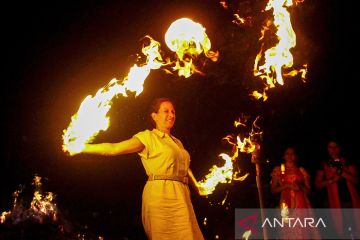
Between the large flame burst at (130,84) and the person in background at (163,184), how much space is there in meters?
0.21

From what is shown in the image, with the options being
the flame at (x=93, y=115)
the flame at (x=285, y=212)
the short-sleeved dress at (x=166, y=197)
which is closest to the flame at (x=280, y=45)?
the flame at (x=285, y=212)

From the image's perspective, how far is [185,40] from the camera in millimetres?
6105

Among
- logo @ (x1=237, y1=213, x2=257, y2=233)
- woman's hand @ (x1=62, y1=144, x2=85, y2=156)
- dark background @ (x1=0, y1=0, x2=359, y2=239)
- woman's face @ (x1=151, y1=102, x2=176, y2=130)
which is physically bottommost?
woman's hand @ (x1=62, y1=144, x2=85, y2=156)

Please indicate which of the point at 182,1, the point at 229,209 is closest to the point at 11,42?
the point at 182,1

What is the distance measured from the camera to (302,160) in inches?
353

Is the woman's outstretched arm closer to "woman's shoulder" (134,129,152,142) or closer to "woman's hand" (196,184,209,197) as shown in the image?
"woman's shoulder" (134,129,152,142)

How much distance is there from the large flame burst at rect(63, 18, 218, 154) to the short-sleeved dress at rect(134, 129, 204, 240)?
19.2 inches

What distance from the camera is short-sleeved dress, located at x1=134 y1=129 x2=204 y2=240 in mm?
4250

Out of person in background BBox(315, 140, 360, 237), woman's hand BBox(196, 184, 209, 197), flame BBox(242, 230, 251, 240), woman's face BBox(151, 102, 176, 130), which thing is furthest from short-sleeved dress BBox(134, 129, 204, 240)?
person in background BBox(315, 140, 360, 237)

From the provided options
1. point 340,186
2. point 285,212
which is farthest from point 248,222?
point 340,186

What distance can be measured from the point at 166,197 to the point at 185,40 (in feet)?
8.38

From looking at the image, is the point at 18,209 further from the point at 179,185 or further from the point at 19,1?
the point at 19,1

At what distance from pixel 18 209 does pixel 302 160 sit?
6.21 m

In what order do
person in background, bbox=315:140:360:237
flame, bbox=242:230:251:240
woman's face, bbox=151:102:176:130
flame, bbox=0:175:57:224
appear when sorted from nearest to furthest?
flame, bbox=0:175:57:224 < woman's face, bbox=151:102:176:130 < flame, bbox=242:230:251:240 < person in background, bbox=315:140:360:237
